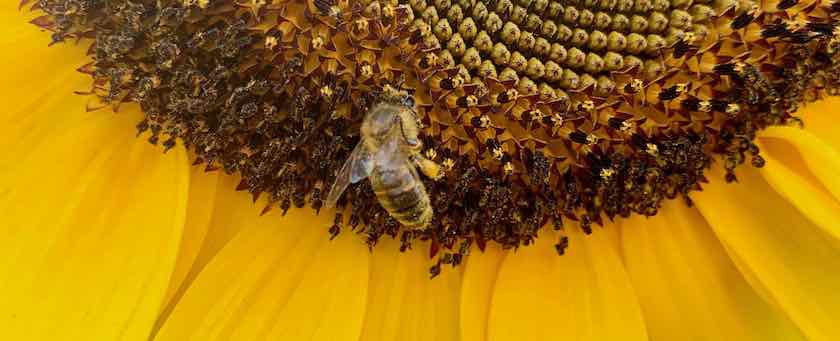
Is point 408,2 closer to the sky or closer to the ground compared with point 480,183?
closer to the sky

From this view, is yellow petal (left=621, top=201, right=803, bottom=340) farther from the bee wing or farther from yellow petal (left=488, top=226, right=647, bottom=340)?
the bee wing

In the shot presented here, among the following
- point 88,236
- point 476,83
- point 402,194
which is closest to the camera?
point 402,194

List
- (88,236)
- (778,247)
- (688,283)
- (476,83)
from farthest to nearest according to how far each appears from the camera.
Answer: (688,283)
(778,247)
(88,236)
(476,83)

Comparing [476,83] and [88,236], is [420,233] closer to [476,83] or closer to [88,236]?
[476,83]

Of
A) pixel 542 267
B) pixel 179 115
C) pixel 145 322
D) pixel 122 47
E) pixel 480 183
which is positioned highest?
pixel 122 47

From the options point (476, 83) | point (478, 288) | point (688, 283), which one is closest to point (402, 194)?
point (476, 83)

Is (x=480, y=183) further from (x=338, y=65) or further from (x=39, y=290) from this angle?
(x=39, y=290)

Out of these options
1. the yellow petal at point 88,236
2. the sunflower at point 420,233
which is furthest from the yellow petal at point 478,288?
the yellow petal at point 88,236

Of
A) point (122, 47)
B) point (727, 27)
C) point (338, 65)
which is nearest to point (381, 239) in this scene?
point (338, 65)
